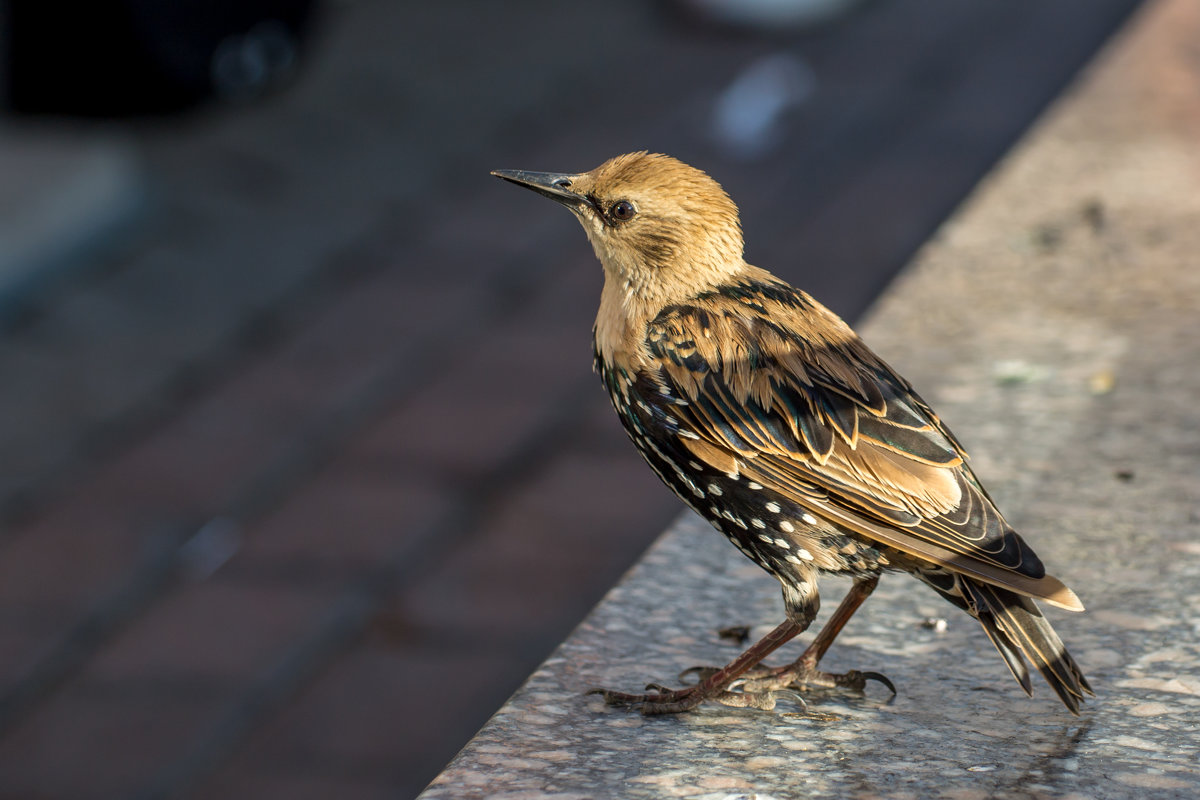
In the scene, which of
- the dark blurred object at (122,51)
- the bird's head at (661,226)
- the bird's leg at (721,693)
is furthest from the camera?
the dark blurred object at (122,51)

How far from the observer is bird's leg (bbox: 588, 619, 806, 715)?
2.23 meters

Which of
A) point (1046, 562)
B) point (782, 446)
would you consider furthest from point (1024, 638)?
point (1046, 562)

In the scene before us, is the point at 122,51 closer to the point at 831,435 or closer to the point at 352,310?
the point at 352,310

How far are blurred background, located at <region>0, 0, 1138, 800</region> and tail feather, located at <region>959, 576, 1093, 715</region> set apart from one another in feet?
7.05

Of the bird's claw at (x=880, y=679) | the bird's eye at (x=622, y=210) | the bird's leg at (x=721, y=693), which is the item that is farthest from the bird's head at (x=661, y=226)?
the bird's claw at (x=880, y=679)

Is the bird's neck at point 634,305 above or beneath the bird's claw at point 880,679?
above

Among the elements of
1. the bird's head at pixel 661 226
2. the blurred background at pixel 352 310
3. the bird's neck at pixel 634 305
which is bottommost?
the blurred background at pixel 352 310

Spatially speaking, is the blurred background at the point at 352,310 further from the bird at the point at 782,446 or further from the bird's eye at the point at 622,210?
the bird's eye at the point at 622,210

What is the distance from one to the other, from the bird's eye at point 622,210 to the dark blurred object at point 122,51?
5326mm

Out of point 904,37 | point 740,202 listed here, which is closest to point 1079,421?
point 740,202

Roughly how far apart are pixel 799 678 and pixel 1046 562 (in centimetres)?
60

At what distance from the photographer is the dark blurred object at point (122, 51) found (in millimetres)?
6992

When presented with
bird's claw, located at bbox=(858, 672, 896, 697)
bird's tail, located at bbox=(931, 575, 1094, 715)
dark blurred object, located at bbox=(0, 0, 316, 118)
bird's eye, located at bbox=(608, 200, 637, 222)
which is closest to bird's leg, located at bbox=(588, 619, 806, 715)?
bird's claw, located at bbox=(858, 672, 896, 697)

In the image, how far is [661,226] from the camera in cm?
234
